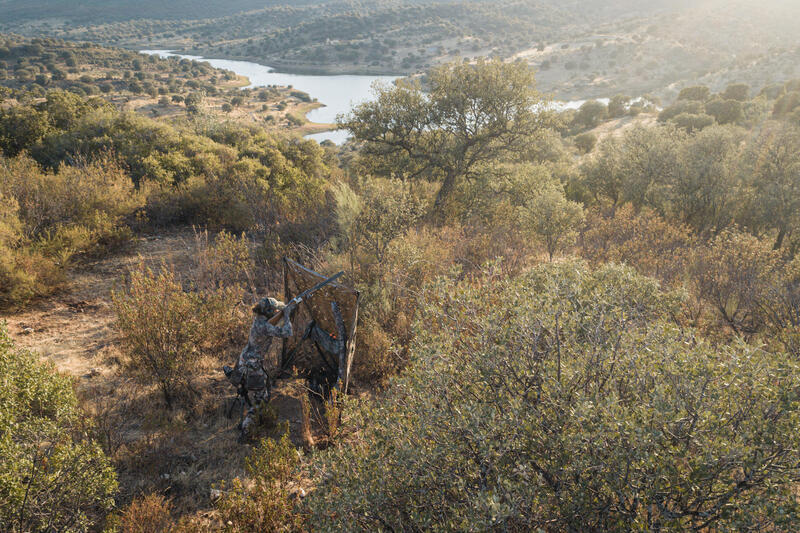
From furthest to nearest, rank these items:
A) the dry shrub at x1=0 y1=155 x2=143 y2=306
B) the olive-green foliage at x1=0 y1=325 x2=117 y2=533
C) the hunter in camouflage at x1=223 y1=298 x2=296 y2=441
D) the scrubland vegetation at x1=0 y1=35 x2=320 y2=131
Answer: the scrubland vegetation at x1=0 y1=35 x2=320 y2=131 < the dry shrub at x1=0 y1=155 x2=143 y2=306 < the hunter in camouflage at x1=223 y1=298 x2=296 y2=441 < the olive-green foliage at x1=0 y1=325 x2=117 y2=533

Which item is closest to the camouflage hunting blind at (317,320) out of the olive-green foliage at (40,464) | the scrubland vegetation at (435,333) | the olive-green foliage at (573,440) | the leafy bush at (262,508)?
the scrubland vegetation at (435,333)

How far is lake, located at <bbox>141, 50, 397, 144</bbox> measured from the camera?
210 ft

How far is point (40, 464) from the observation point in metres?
3.76

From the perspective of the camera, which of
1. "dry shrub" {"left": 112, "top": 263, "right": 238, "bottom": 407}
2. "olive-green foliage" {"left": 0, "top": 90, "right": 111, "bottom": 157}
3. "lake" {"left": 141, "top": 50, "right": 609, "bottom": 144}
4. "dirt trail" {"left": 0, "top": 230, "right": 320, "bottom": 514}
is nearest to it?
"dirt trail" {"left": 0, "top": 230, "right": 320, "bottom": 514}

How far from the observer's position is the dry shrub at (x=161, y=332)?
18.8 ft

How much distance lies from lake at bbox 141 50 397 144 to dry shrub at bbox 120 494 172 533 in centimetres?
5154

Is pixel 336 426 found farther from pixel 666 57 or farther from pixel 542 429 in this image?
pixel 666 57

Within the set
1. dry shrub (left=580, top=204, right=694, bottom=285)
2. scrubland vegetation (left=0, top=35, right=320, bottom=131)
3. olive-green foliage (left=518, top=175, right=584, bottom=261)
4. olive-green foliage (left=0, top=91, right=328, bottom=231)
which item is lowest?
dry shrub (left=580, top=204, right=694, bottom=285)

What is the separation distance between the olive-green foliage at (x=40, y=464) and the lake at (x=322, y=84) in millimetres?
50905

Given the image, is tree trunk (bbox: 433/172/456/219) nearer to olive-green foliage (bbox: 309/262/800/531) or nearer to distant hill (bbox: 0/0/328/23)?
olive-green foliage (bbox: 309/262/800/531)

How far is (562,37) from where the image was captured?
11288 centimetres

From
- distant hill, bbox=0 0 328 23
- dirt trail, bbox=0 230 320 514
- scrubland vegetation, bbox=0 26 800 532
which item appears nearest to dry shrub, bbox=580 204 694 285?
scrubland vegetation, bbox=0 26 800 532

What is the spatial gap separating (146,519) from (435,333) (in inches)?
159

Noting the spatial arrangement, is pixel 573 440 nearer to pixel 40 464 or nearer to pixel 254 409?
pixel 254 409
